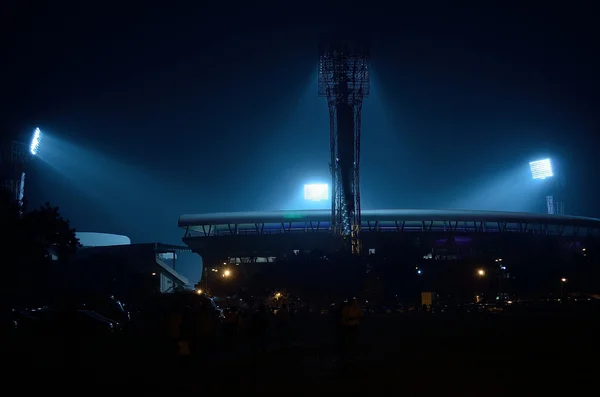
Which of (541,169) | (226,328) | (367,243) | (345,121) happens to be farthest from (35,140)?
(541,169)

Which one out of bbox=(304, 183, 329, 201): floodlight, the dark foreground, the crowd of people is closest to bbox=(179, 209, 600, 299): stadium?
bbox=(304, 183, 329, 201): floodlight

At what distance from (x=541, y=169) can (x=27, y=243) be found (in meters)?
86.3

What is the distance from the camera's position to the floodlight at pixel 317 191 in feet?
317

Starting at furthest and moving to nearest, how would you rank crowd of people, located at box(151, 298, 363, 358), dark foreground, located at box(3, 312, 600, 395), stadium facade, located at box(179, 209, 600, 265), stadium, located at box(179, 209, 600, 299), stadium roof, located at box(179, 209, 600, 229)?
stadium roof, located at box(179, 209, 600, 229) < stadium facade, located at box(179, 209, 600, 265) < stadium, located at box(179, 209, 600, 299) < crowd of people, located at box(151, 298, 363, 358) < dark foreground, located at box(3, 312, 600, 395)

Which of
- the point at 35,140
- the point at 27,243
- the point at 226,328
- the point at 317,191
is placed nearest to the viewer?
the point at 226,328

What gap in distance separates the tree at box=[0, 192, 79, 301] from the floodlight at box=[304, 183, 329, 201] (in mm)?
59550

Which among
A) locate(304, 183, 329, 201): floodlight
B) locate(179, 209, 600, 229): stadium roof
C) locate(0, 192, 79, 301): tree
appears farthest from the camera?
locate(304, 183, 329, 201): floodlight

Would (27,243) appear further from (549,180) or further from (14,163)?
(549,180)

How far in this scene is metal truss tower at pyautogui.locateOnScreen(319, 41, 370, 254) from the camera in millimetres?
52875

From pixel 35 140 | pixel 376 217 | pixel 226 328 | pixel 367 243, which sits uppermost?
pixel 35 140

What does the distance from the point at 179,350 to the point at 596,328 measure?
14.9 m

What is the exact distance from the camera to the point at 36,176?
111562 mm

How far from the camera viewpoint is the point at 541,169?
99.6 meters

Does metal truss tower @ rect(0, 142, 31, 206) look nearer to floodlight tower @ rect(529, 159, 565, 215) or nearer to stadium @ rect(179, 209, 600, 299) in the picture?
stadium @ rect(179, 209, 600, 299)
